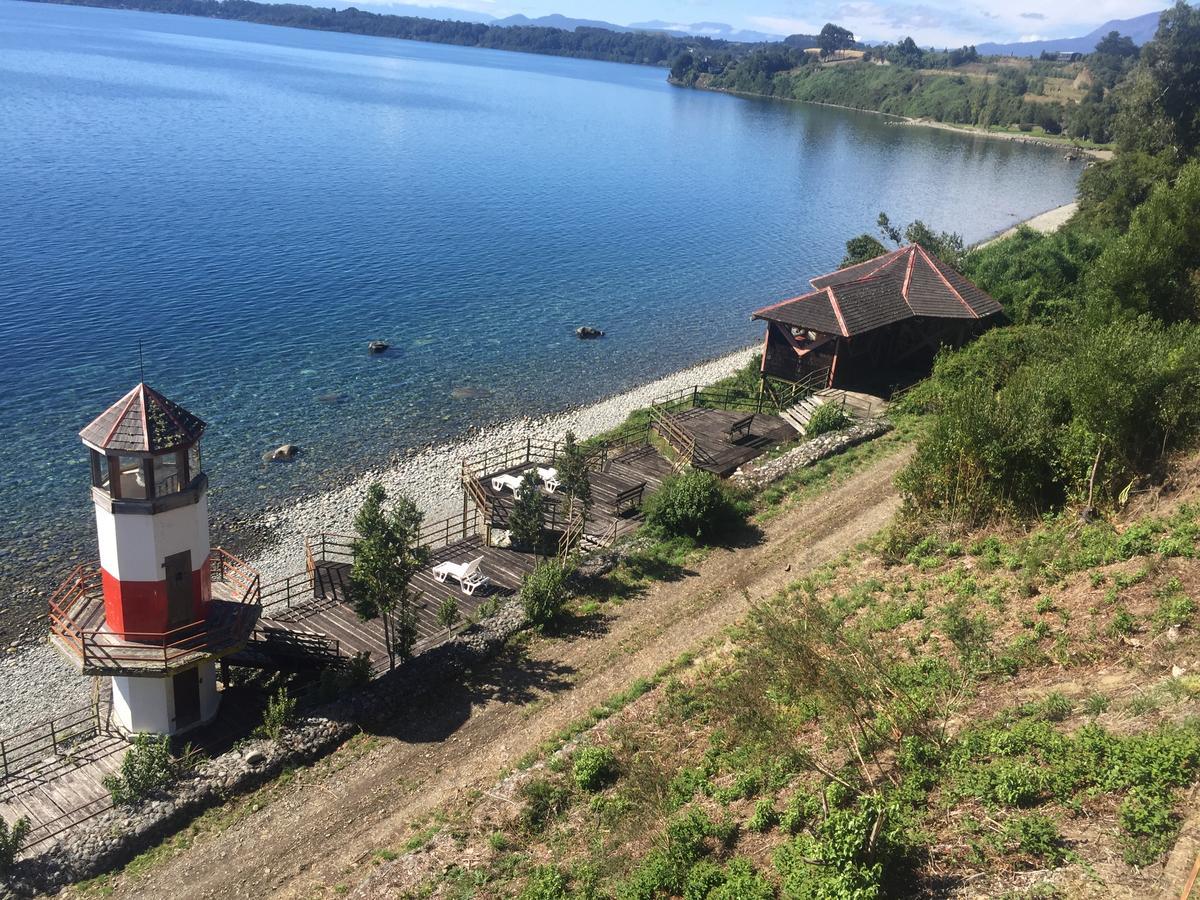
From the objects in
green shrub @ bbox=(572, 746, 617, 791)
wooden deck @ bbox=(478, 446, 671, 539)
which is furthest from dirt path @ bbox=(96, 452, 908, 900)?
wooden deck @ bbox=(478, 446, 671, 539)

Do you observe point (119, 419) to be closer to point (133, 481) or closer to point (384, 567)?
point (133, 481)

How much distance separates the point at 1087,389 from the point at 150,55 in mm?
214956

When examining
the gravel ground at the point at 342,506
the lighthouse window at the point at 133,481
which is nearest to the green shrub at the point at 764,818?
the lighthouse window at the point at 133,481

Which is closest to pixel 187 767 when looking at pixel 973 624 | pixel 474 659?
pixel 474 659

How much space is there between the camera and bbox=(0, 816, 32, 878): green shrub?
47.0ft

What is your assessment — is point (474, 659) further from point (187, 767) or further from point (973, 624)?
point (973, 624)

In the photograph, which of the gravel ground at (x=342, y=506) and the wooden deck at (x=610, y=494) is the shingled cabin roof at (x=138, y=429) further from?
the wooden deck at (x=610, y=494)

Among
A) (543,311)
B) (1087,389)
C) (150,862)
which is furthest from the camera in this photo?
(543,311)

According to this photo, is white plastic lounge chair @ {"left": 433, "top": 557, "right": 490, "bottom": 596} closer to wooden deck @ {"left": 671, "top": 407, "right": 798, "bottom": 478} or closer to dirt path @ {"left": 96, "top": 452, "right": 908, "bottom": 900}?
dirt path @ {"left": 96, "top": 452, "right": 908, "bottom": 900}

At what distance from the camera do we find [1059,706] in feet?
40.1

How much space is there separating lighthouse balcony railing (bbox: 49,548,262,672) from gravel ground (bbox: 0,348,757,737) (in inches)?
200

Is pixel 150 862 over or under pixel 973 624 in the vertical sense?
under

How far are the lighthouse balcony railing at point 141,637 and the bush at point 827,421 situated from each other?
2020 centimetres

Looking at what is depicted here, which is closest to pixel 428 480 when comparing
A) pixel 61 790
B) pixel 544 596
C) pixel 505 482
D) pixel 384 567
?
pixel 505 482
